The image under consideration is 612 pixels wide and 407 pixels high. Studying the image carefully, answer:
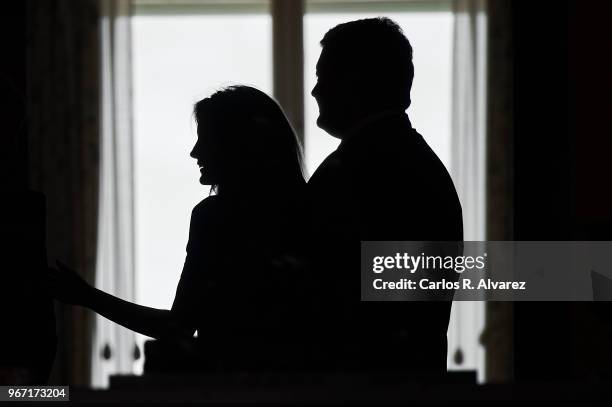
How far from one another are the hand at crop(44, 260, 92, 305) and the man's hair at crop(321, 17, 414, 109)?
1.75 ft

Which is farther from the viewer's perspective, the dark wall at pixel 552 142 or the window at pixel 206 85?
the window at pixel 206 85

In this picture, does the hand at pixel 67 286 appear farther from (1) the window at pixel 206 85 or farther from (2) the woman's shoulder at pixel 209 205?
(1) the window at pixel 206 85

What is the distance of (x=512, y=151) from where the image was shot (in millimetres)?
2934

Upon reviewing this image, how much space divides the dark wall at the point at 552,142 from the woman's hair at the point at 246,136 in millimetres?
1762

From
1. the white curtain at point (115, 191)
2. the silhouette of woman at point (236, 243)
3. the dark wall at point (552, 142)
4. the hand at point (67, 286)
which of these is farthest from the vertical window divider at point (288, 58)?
the hand at point (67, 286)

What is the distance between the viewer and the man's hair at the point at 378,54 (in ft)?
3.33

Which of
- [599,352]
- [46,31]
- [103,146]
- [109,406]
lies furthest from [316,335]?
[46,31]

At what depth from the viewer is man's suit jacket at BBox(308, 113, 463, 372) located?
842 mm

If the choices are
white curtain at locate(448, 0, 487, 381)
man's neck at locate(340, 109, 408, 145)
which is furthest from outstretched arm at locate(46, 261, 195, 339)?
white curtain at locate(448, 0, 487, 381)

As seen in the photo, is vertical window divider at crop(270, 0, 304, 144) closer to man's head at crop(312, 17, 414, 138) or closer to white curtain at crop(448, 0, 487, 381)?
white curtain at crop(448, 0, 487, 381)

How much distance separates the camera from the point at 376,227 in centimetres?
93

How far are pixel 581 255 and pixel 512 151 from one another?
22.9 inches

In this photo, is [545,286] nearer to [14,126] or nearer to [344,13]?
[344,13]

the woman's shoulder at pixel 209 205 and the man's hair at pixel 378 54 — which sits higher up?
the man's hair at pixel 378 54
